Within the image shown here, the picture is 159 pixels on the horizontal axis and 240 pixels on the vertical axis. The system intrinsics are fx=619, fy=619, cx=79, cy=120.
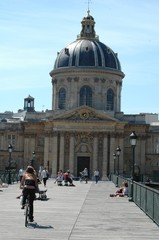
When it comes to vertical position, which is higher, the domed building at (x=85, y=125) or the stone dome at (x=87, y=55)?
the stone dome at (x=87, y=55)

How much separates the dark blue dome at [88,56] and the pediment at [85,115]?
10.0 m

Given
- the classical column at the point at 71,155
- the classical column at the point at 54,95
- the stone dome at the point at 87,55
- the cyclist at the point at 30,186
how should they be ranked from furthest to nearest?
the classical column at the point at 54,95 < the stone dome at the point at 87,55 < the classical column at the point at 71,155 < the cyclist at the point at 30,186

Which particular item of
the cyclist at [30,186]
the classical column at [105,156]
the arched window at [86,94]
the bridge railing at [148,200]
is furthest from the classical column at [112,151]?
the cyclist at [30,186]

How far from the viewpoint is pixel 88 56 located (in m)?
98.1

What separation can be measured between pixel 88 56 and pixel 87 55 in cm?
26

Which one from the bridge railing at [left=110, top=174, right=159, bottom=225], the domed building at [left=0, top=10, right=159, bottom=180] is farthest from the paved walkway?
the domed building at [left=0, top=10, right=159, bottom=180]

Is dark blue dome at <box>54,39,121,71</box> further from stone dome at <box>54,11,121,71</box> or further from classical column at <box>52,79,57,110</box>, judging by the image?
classical column at <box>52,79,57,110</box>

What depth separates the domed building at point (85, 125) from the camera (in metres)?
90.4

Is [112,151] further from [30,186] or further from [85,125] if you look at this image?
[30,186]

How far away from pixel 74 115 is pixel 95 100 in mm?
7596

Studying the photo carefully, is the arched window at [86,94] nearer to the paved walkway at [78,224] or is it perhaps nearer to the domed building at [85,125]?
the domed building at [85,125]

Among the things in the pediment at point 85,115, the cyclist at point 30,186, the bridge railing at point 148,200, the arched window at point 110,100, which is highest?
the arched window at point 110,100

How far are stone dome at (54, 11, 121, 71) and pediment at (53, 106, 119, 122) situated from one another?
32.4 ft

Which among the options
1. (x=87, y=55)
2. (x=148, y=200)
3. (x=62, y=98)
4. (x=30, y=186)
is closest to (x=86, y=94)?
(x=62, y=98)
